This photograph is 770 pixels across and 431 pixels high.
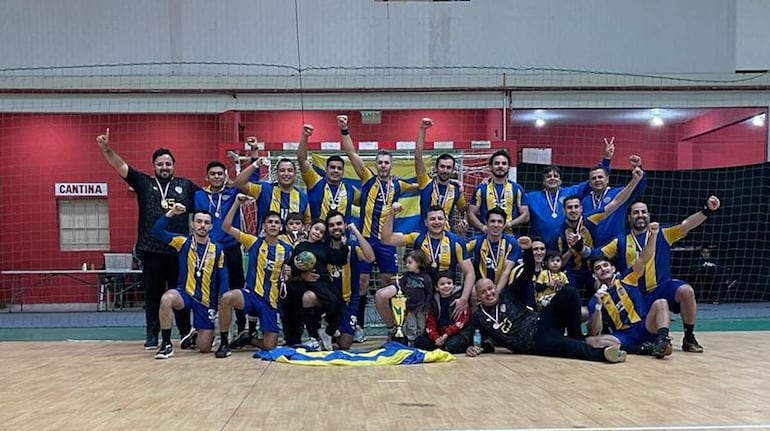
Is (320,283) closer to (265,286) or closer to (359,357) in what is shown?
(265,286)

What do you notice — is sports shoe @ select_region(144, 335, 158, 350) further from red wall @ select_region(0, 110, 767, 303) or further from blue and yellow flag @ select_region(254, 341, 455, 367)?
red wall @ select_region(0, 110, 767, 303)

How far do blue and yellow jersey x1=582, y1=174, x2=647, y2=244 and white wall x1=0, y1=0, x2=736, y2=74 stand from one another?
4027mm

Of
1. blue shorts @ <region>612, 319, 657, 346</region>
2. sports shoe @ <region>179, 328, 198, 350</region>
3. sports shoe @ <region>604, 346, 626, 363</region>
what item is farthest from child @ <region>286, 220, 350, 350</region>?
blue shorts @ <region>612, 319, 657, 346</region>

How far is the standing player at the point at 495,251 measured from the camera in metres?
5.42

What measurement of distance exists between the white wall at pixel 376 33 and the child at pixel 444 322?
16.4 feet

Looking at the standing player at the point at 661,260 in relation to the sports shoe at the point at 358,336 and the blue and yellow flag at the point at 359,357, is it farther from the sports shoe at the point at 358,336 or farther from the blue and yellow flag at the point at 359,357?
the sports shoe at the point at 358,336

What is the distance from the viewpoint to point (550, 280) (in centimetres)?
549

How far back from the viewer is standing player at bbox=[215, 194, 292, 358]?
5.24 metres

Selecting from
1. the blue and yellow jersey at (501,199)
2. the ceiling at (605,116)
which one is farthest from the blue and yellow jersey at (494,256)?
the ceiling at (605,116)

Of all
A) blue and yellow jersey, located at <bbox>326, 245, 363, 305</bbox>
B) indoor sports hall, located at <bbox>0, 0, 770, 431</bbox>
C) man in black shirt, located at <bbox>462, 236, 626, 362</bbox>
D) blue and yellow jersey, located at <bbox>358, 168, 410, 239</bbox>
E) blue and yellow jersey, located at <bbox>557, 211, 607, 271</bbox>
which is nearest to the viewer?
man in black shirt, located at <bbox>462, 236, 626, 362</bbox>

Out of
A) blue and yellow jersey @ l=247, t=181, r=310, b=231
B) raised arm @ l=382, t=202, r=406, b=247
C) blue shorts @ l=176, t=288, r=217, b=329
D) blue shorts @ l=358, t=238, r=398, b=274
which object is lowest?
blue shorts @ l=176, t=288, r=217, b=329

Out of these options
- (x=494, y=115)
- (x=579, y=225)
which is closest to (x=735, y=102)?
(x=494, y=115)

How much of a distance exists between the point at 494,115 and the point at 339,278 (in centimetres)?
530

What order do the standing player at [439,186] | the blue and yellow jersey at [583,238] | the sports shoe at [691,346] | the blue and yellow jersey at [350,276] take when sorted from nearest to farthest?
the sports shoe at [691,346] < the blue and yellow jersey at [350,276] < the blue and yellow jersey at [583,238] < the standing player at [439,186]
